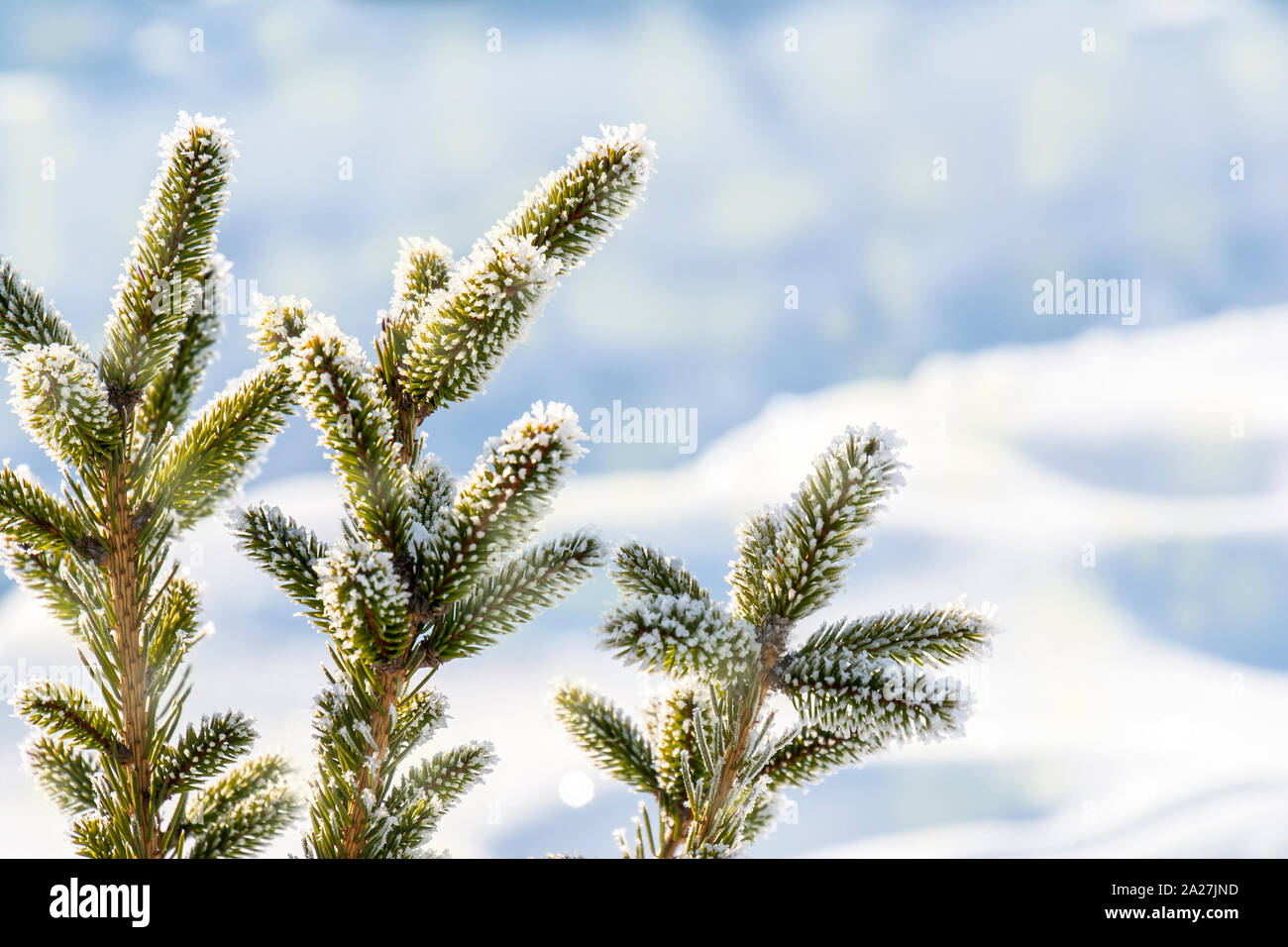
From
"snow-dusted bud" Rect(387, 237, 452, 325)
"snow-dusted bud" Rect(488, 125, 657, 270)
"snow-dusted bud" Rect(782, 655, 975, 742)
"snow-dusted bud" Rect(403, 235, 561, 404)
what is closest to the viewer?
"snow-dusted bud" Rect(782, 655, 975, 742)

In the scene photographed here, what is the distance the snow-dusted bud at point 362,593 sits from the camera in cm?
140

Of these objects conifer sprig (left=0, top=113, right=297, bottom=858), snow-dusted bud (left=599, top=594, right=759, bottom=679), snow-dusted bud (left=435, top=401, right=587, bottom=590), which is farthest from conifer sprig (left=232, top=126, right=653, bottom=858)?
conifer sprig (left=0, top=113, right=297, bottom=858)

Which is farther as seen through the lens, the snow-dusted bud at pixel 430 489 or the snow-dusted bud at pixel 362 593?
the snow-dusted bud at pixel 430 489

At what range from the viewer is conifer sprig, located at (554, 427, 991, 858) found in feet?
4.69

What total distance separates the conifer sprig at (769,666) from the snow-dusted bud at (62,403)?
4.15ft

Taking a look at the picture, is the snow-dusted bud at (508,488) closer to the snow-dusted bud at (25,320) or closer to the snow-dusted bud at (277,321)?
the snow-dusted bud at (277,321)

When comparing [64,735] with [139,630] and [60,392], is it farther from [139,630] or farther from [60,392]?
[60,392]

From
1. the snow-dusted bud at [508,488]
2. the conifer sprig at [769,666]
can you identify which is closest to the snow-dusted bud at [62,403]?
the snow-dusted bud at [508,488]

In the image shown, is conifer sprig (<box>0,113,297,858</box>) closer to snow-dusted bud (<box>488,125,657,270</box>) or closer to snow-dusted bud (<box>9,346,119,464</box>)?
snow-dusted bud (<box>9,346,119,464</box>)

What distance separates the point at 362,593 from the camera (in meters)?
1.41

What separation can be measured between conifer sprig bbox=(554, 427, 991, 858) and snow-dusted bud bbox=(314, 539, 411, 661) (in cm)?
42

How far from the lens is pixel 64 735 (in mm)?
1842

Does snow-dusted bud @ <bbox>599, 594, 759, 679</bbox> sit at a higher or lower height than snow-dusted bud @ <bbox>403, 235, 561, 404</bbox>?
lower
